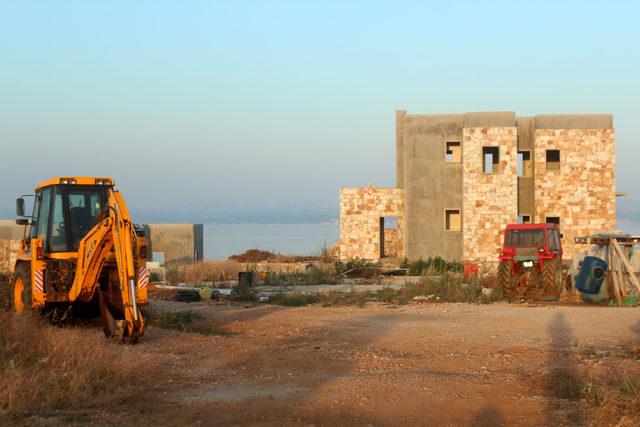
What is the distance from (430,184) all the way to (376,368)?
1064 inches

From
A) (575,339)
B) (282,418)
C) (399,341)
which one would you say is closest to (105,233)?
(399,341)

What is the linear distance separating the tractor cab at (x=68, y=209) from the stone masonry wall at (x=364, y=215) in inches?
950

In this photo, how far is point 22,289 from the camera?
50.6 feet

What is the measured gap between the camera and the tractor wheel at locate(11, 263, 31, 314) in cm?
1479

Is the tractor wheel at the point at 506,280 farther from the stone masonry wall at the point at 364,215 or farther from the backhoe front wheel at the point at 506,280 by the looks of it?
the stone masonry wall at the point at 364,215

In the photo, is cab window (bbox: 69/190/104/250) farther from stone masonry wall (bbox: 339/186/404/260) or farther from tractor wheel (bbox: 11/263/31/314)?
stone masonry wall (bbox: 339/186/404/260)

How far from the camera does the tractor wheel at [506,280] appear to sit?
78.7 ft

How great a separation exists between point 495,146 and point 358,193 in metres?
6.81

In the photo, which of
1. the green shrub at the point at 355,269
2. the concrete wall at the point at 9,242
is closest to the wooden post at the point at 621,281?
the green shrub at the point at 355,269

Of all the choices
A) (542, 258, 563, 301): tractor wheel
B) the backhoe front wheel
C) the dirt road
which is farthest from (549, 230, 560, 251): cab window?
the dirt road

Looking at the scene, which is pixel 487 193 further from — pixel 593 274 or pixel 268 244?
pixel 268 244

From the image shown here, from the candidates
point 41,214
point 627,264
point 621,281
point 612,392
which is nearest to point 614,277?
A: point 621,281

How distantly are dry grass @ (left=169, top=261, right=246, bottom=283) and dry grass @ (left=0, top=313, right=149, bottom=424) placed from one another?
738 inches

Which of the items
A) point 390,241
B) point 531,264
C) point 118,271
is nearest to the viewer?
point 118,271
